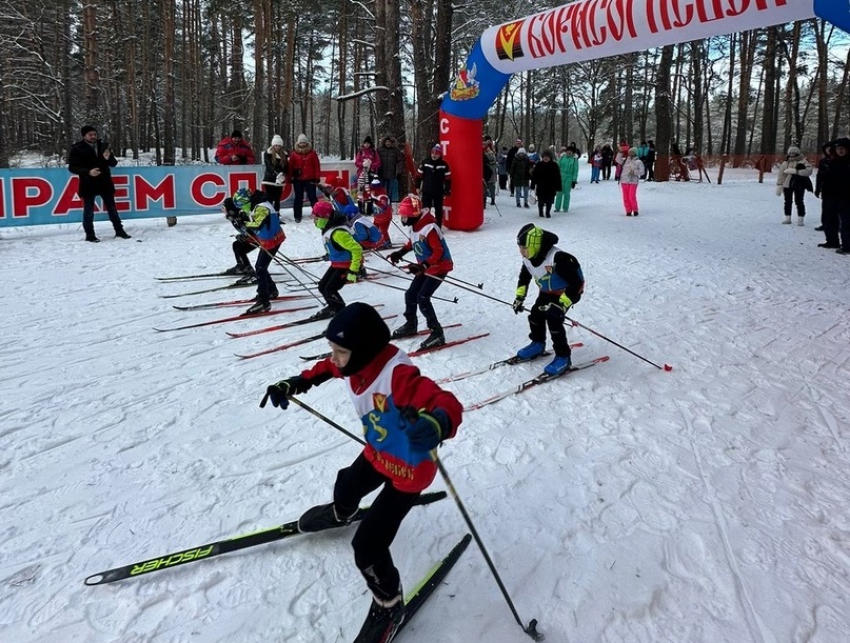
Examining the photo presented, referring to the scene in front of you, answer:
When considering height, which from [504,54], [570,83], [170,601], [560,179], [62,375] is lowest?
[170,601]

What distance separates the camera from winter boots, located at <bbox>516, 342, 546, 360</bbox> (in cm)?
553

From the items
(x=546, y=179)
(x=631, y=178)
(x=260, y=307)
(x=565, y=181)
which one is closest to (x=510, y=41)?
(x=546, y=179)

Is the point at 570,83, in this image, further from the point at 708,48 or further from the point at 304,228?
the point at 304,228

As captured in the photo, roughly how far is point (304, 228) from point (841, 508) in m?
10.6

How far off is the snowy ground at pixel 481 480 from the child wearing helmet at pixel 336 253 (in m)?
0.65

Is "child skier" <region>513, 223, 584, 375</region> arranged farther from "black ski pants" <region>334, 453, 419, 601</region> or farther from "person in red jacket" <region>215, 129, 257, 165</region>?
"person in red jacket" <region>215, 129, 257, 165</region>

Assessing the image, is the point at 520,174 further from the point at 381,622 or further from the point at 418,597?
the point at 381,622

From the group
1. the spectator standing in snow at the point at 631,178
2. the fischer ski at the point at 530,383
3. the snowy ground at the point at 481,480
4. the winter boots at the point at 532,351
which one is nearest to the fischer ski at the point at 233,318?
the snowy ground at the point at 481,480

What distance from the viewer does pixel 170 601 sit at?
8.58 feet

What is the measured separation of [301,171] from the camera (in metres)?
12.5

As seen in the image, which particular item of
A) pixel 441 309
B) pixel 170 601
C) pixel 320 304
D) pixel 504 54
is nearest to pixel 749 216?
pixel 504 54

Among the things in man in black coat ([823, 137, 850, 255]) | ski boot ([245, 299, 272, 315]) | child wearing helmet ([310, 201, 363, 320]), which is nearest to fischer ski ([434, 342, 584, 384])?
child wearing helmet ([310, 201, 363, 320])

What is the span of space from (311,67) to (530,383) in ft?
113

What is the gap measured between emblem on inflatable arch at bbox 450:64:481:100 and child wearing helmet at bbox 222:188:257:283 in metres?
5.53
